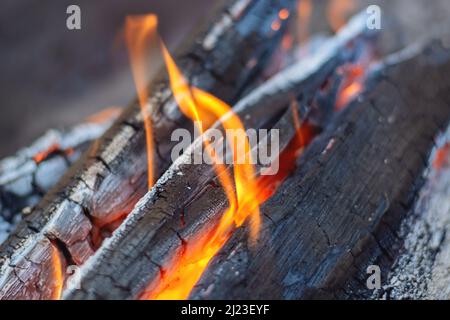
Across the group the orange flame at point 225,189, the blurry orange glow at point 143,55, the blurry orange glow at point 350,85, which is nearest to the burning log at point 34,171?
the blurry orange glow at point 143,55

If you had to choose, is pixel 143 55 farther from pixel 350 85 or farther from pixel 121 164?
pixel 121 164

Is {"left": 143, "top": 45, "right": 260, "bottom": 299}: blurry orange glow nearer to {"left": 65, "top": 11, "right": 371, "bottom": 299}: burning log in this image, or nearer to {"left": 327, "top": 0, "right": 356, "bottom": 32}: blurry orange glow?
{"left": 65, "top": 11, "right": 371, "bottom": 299}: burning log

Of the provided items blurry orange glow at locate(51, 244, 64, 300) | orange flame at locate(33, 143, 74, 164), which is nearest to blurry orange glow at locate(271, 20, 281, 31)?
orange flame at locate(33, 143, 74, 164)

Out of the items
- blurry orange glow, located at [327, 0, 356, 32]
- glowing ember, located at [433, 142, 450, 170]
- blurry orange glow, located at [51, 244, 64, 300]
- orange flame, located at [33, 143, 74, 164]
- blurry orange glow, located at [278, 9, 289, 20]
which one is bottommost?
blurry orange glow, located at [51, 244, 64, 300]

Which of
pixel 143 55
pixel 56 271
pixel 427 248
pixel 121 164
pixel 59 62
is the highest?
pixel 143 55

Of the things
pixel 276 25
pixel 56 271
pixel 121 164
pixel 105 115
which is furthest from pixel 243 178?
pixel 105 115

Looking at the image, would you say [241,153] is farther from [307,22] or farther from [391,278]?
[307,22]
